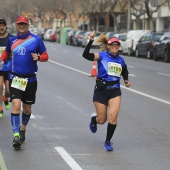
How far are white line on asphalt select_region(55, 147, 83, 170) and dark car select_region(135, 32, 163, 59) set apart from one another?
2545 cm

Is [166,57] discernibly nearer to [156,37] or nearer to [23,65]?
[156,37]

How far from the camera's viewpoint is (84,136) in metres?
9.40

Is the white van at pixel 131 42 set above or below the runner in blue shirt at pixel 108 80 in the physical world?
below

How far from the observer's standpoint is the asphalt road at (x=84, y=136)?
293 inches

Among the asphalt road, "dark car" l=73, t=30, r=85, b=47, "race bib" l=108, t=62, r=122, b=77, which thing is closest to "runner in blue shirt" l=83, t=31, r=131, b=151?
"race bib" l=108, t=62, r=122, b=77

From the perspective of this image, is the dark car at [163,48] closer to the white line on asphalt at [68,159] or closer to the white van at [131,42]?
the white van at [131,42]

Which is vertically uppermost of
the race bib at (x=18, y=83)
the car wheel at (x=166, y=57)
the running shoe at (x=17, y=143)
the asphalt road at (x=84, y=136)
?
the race bib at (x=18, y=83)

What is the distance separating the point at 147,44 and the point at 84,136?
25.6m

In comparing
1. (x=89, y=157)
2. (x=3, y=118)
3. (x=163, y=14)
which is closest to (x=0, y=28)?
(x=3, y=118)

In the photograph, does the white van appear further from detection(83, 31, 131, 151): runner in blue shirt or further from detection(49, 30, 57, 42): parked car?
detection(49, 30, 57, 42): parked car

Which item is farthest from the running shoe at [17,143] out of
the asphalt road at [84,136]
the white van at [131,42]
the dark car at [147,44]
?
the white van at [131,42]

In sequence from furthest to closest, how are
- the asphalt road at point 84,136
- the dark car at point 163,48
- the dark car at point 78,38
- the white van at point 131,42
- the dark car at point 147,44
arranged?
the dark car at point 78,38, the white van at point 131,42, the dark car at point 147,44, the dark car at point 163,48, the asphalt road at point 84,136

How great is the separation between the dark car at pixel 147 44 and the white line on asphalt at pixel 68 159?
83.5 feet

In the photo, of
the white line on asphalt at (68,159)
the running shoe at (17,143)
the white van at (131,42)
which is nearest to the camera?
the white line on asphalt at (68,159)
